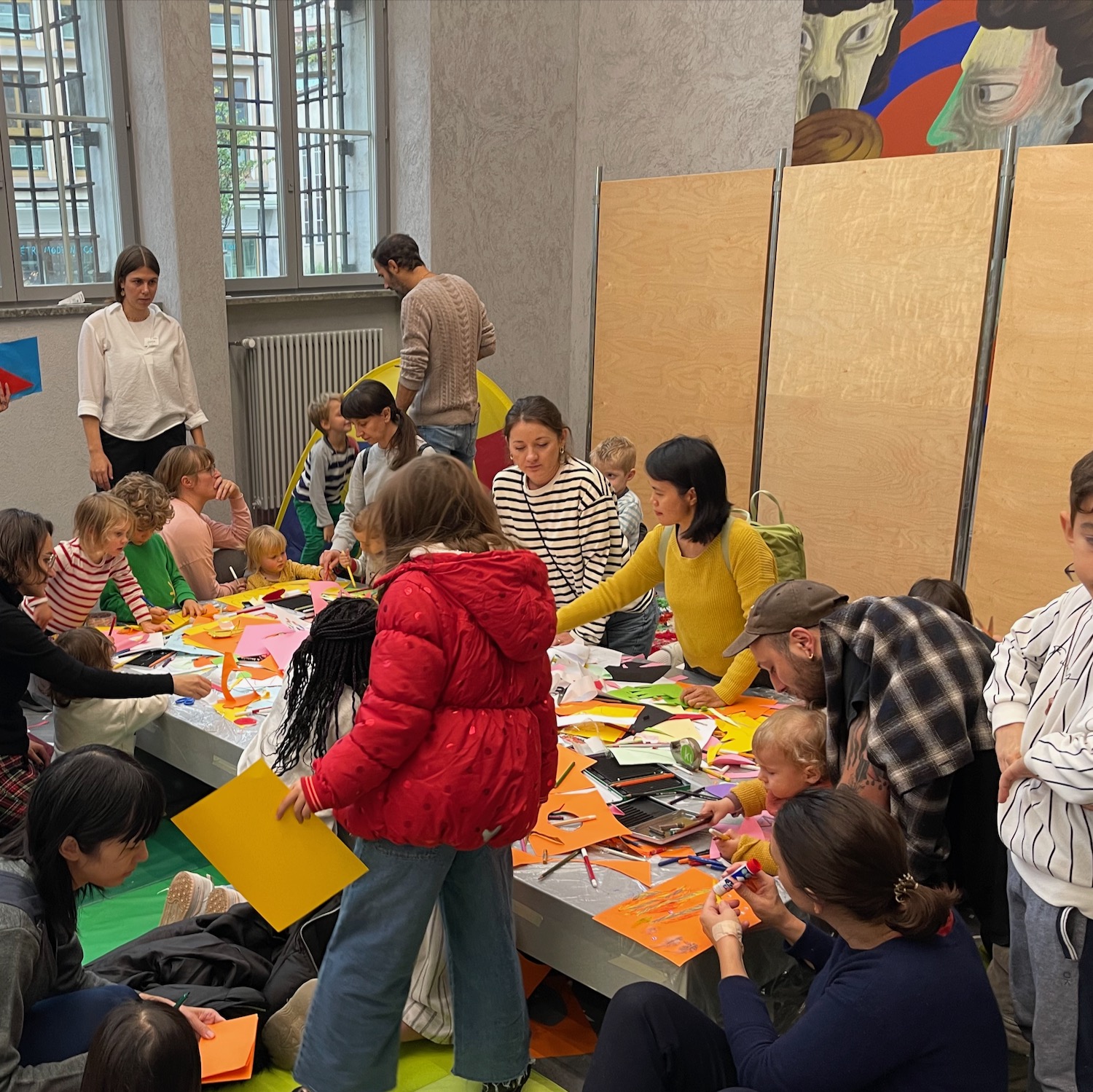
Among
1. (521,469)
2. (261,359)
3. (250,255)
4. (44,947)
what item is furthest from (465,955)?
(250,255)

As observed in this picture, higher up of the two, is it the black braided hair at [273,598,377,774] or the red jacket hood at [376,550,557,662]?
the red jacket hood at [376,550,557,662]

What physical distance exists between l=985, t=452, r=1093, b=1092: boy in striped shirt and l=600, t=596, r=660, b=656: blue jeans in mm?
1882

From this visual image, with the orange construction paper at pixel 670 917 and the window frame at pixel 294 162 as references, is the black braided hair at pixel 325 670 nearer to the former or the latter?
the orange construction paper at pixel 670 917

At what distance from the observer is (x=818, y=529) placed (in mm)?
4934

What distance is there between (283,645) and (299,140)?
406 centimetres

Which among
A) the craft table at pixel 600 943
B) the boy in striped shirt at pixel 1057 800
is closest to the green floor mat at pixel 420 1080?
the craft table at pixel 600 943

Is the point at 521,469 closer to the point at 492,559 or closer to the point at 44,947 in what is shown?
the point at 492,559

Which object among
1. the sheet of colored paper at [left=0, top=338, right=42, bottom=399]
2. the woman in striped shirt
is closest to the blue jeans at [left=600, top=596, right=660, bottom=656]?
the woman in striped shirt

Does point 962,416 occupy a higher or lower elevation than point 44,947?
higher

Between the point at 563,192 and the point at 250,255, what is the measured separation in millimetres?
2115

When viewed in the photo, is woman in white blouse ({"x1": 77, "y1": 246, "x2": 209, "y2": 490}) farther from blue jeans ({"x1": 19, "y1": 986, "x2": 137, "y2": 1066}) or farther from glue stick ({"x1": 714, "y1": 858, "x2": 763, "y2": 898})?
A: glue stick ({"x1": 714, "y1": 858, "x2": 763, "y2": 898})

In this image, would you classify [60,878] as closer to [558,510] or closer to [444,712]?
[444,712]

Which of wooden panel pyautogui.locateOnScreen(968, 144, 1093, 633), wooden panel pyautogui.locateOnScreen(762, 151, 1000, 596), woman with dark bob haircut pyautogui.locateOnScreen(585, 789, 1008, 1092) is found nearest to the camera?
woman with dark bob haircut pyautogui.locateOnScreen(585, 789, 1008, 1092)

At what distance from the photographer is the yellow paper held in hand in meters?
1.89
